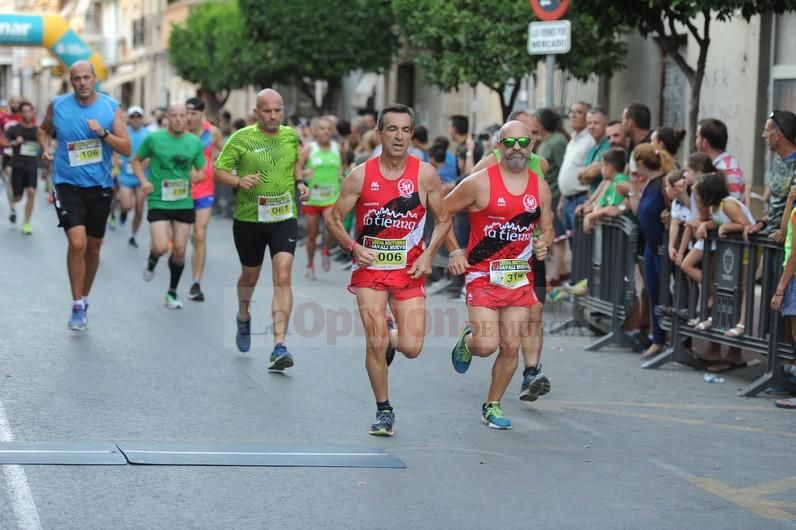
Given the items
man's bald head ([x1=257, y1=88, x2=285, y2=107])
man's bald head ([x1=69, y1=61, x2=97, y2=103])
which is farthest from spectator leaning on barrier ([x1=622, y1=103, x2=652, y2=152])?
man's bald head ([x1=69, y1=61, x2=97, y2=103])

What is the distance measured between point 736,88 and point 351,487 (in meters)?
13.1

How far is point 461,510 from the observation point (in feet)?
20.7

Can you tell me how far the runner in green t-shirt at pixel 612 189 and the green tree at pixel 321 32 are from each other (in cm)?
1904

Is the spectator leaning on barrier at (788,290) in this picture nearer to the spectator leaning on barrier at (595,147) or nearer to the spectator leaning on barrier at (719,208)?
the spectator leaning on barrier at (719,208)

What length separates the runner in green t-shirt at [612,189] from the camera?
12.1 metres

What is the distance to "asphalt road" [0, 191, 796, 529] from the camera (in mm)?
6250

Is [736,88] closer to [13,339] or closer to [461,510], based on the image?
[13,339]

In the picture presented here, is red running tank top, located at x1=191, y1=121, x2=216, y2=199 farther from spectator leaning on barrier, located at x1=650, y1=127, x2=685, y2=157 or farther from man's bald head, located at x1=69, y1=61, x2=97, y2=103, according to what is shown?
spectator leaning on barrier, located at x1=650, y1=127, x2=685, y2=157

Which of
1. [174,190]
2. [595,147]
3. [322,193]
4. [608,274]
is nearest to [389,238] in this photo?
[608,274]

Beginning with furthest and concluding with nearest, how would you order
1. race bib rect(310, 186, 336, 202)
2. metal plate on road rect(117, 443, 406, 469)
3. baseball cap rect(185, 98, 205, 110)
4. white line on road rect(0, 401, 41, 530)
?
race bib rect(310, 186, 336, 202) → baseball cap rect(185, 98, 205, 110) → metal plate on road rect(117, 443, 406, 469) → white line on road rect(0, 401, 41, 530)

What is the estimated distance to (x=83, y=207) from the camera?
1151 cm

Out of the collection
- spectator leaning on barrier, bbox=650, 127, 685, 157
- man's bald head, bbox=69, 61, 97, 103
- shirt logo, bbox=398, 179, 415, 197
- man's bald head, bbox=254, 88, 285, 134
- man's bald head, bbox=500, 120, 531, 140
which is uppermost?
man's bald head, bbox=69, 61, 97, 103

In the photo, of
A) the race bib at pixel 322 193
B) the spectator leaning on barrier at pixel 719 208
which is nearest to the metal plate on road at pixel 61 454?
the spectator leaning on barrier at pixel 719 208

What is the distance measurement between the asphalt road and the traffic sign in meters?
3.46
